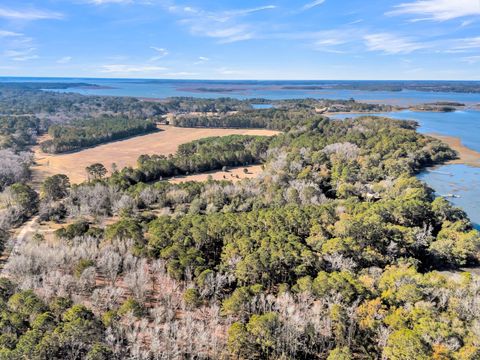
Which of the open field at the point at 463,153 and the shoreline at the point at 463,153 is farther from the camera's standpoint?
the open field at the point at 463,153

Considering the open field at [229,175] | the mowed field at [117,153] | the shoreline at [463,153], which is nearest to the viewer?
the open field at [229,175]

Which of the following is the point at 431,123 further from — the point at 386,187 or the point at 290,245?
the point at 290,245

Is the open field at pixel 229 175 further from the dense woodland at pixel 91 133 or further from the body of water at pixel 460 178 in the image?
the dense woodland at pixel 91 133

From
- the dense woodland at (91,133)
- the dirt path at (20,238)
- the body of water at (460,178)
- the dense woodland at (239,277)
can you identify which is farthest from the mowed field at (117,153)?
the body of water at (460,178)

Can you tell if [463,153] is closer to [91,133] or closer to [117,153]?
[117,153]

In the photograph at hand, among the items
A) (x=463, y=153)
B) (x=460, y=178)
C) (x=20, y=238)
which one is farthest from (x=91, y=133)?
(x=463, y=153)

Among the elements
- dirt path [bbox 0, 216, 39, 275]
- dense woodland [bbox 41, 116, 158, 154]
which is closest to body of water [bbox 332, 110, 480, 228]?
dirt path [bbox 0, 216, 39, 275]

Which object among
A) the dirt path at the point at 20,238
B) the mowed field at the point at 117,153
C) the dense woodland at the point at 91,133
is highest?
the dense woodland at the point at 91,133
